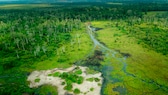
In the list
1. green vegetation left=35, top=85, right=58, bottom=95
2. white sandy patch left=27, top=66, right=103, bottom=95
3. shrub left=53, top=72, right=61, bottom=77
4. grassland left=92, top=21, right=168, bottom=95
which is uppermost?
grassland left=92, top=21, right=168, bottom=95

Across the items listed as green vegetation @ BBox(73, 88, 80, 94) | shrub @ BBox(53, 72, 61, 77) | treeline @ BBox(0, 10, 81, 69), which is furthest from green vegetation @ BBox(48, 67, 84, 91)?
treeline @ BBox(0, 10, 81, 69)

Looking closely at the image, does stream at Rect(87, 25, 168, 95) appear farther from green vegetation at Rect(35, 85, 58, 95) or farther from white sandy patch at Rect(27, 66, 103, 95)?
green vegetation at Rect(35, 85, 58, 95)

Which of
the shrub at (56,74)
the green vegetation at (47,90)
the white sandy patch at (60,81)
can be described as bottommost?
the green vegetation at (47,90)

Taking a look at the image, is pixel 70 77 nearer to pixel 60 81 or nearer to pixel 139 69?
pixel 60 81

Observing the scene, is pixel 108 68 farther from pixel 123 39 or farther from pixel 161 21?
pixel 161 21

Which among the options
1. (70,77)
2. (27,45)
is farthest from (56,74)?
(27,45)

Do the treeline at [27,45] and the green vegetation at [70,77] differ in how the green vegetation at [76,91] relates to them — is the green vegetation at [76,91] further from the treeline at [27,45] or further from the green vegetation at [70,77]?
the treeline at [27,45]

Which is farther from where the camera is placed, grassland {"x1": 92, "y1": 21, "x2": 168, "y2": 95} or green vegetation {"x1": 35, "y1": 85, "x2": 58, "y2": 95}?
grassland {"x1": 92, "y1": 21, "x2": 168, "y2": 95}

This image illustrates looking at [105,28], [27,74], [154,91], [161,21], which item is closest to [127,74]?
[154,91]

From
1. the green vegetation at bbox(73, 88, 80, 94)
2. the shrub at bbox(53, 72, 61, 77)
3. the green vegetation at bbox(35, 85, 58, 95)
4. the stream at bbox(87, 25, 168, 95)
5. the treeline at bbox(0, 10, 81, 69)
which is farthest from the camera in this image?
the treeline at bbox(0, 10, 81, 69)

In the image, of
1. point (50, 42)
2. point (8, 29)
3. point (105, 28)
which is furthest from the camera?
point (105, 28)

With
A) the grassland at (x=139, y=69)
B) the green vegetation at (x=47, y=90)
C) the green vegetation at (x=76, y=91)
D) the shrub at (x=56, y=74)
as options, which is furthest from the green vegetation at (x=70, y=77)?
the grassland at (x=139, y=69)
